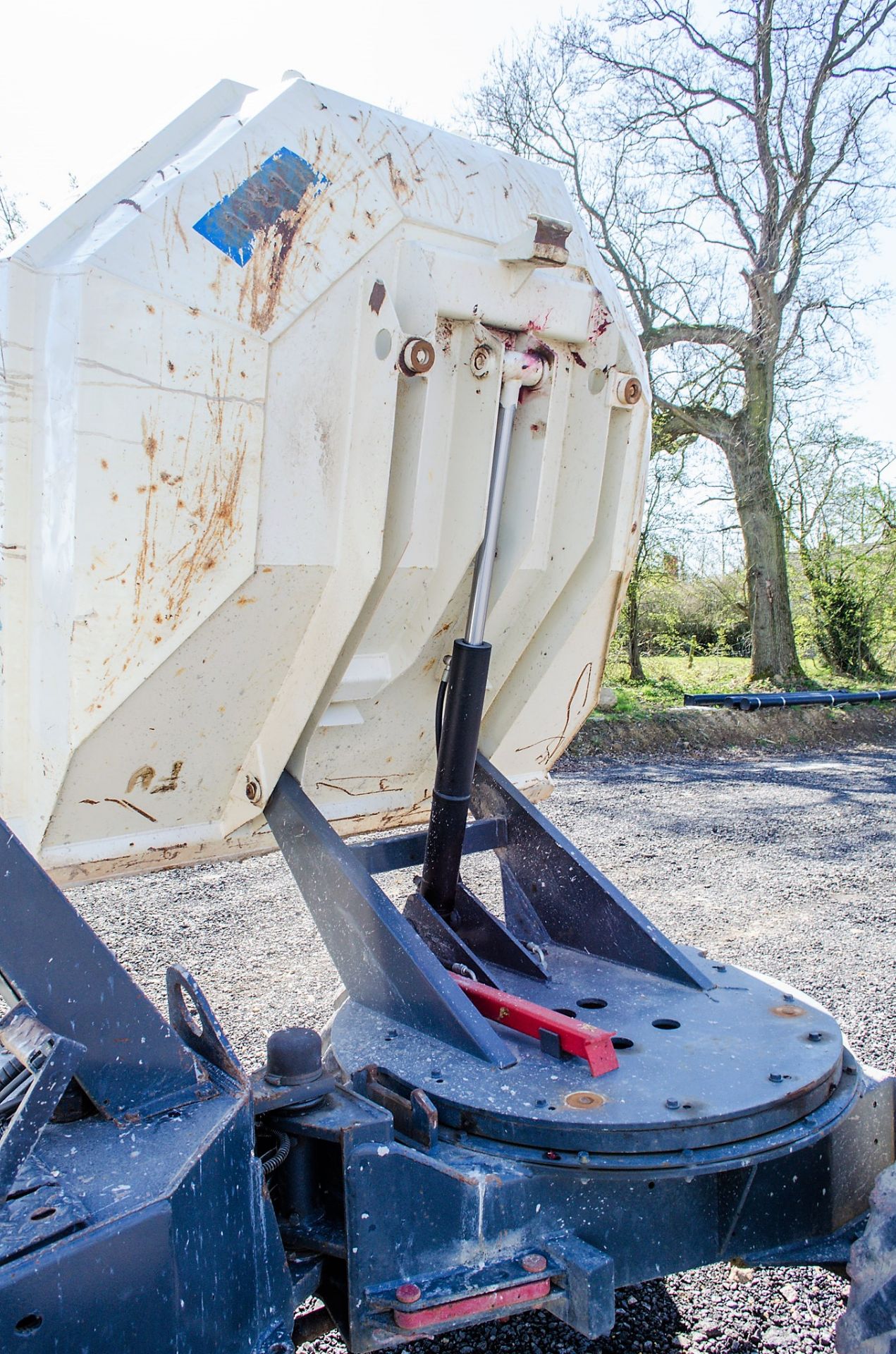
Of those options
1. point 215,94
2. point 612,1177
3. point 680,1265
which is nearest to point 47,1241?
point 612,1177

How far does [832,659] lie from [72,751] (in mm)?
17454

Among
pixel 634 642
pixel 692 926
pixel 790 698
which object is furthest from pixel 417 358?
pixel 634 642

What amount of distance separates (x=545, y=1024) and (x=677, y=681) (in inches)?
549

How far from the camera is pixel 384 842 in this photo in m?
2.69

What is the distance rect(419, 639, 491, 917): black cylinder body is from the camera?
8.19 ft

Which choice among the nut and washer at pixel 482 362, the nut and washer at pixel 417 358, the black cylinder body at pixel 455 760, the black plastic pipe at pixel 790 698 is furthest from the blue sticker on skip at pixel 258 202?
the black plastic pipe at pixel 790 698

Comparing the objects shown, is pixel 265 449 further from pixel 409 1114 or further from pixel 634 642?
pixel 634 642

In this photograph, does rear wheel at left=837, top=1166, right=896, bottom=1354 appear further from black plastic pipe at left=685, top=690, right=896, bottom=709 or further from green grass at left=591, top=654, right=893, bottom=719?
black plastic pipe at left=685, top=690, right=896, bottom=709

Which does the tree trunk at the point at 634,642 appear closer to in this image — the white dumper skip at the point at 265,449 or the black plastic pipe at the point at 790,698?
the black plastic pipe at the point at 790,698

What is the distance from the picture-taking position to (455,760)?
251 centimetres

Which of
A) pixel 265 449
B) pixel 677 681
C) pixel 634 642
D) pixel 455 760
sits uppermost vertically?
pixel 265 449

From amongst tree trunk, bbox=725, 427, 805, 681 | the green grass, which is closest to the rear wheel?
the green grass

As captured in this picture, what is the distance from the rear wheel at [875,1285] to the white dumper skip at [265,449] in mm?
1424

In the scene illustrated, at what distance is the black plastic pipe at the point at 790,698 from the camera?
12.8 m
